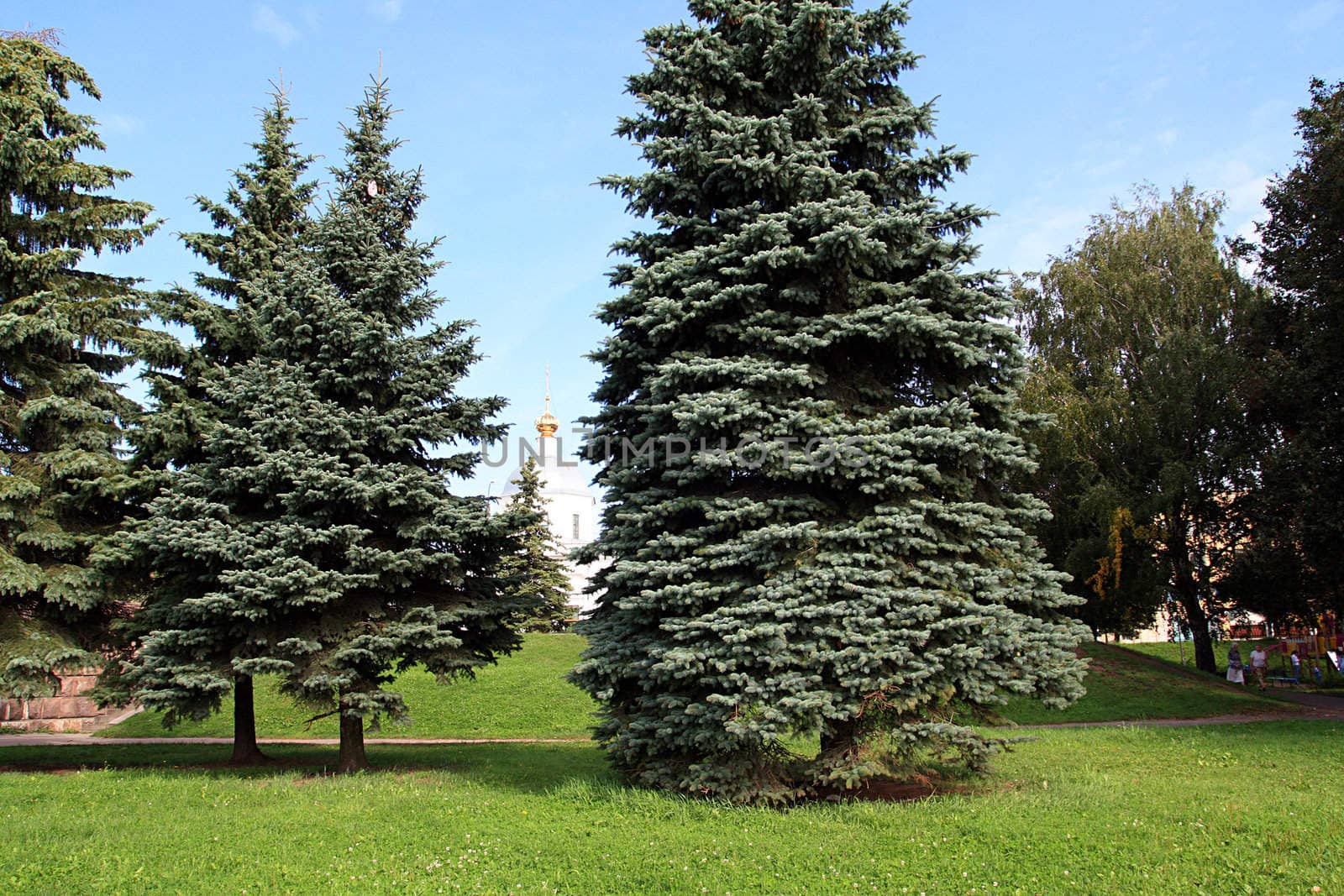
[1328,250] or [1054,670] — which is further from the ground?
[1328,250]

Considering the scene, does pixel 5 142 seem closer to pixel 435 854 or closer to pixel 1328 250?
pixel 435 854

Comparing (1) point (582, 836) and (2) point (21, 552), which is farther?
(2) point (21, 552)

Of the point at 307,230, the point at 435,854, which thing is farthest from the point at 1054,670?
the point at 307,230

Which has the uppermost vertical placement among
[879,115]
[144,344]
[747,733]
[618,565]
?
[879,115]

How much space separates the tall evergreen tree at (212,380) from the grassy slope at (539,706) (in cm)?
591

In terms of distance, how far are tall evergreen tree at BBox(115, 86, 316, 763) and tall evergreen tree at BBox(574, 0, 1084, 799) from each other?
198 inches

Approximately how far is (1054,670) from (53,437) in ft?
44.8

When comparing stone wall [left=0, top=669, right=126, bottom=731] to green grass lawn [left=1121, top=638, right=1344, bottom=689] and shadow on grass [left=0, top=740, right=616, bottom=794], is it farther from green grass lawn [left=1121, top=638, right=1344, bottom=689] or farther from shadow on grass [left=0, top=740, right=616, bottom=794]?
green grass lawn [left=1121, top=638, right=1344, bottom=689]

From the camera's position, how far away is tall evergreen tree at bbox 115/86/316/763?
10461 mm

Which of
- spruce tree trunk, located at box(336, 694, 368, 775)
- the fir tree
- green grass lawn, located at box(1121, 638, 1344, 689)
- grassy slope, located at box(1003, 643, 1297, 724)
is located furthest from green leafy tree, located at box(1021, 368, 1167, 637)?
spruce tree trunk, located at box(336, 694, 368, 775)

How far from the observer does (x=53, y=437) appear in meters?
12.4

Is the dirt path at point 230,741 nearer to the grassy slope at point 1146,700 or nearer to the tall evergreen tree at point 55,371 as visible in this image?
the tall evergreen tree at point 55,371

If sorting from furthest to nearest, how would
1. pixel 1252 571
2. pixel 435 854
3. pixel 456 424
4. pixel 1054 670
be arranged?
pixel 1252 571 → pixel 456 424 → pixel 1054 670 → pixel 435 854

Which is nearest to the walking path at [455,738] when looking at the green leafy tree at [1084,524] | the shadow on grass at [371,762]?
the shadow on grass at [371,762]
